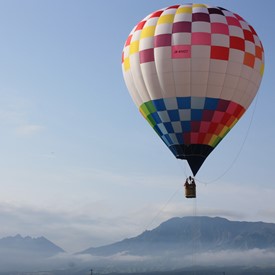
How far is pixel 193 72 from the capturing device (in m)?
54.4

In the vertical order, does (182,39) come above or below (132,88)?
above

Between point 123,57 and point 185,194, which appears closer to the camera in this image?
point 185,194

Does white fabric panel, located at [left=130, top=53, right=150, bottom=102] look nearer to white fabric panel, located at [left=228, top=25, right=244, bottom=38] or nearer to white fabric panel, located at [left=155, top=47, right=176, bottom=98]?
white fabric panel, located at [left=155, top=47, right=176, bottom=98]

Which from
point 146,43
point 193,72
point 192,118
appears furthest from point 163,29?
point 192,118

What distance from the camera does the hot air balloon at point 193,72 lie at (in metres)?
54.6

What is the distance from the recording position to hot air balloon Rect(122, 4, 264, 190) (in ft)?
179

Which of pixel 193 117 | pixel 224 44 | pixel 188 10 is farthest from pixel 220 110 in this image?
pixel 188 10

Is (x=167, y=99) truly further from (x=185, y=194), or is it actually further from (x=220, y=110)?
(x=185, y=194)

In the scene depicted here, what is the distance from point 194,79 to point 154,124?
22.0 ft

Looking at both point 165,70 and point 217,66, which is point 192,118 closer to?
point 165,70

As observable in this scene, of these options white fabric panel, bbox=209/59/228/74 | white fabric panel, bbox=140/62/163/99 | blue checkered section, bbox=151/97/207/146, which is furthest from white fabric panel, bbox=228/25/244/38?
white fabric panel, bbox=140/62/163/99

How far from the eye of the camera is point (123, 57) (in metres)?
60.2

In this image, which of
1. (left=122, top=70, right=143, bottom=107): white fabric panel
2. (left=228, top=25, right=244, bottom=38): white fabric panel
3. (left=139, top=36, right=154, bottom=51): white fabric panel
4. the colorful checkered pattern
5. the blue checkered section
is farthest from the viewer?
(left=122, top=70, right=143, bottom=107): white fabric panel

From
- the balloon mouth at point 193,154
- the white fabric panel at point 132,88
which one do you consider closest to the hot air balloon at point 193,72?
the balloon mouth at point 193,154
